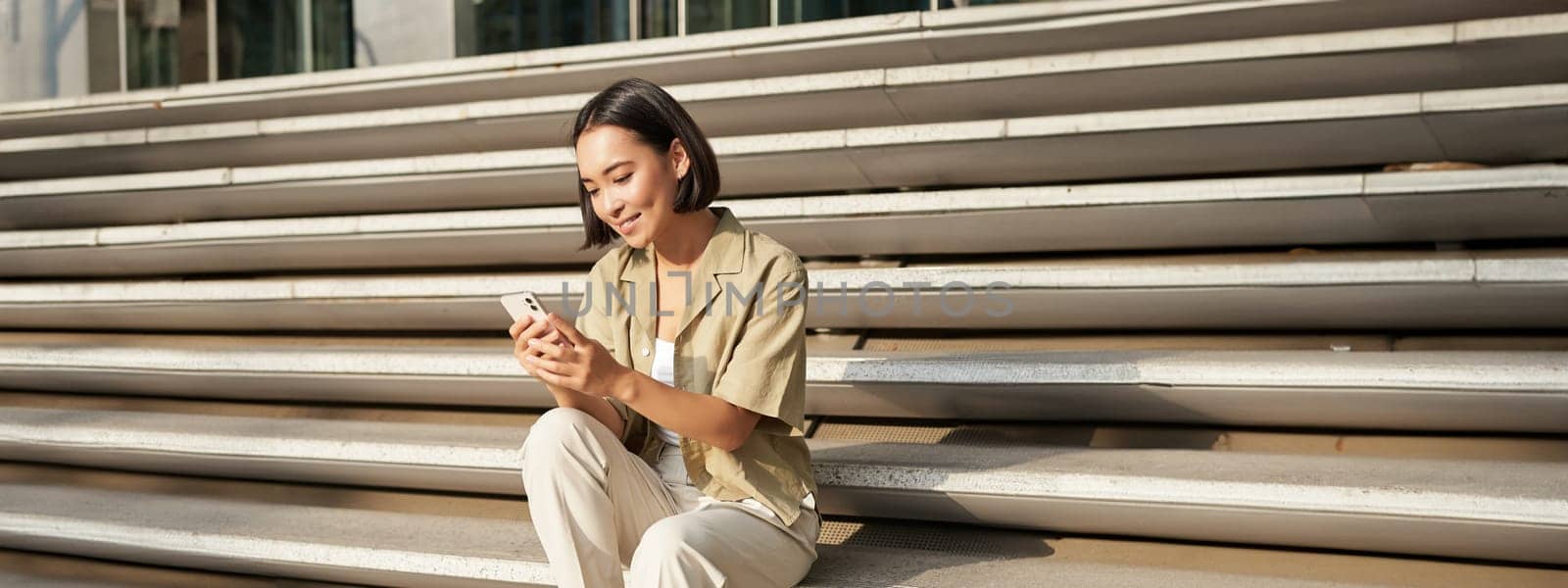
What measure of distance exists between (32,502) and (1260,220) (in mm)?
2705

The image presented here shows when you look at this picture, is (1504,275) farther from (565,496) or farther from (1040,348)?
(565,496)

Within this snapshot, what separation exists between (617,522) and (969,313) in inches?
41.4

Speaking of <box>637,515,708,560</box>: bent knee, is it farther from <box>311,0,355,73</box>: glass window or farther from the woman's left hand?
<box>311,0,355,73</box>: glass window

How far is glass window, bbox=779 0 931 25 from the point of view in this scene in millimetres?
5332

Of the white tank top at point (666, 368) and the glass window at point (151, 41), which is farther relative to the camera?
the glass window at point (151, 41)

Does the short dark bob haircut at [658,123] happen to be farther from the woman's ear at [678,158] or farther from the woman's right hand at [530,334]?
the woman's right hand at [530,334]

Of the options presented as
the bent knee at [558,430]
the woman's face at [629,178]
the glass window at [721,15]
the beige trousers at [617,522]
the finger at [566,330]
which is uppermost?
the glass window at [721,15]

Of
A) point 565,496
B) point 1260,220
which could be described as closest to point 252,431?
point 565,496

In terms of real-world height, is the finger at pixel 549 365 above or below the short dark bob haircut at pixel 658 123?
below

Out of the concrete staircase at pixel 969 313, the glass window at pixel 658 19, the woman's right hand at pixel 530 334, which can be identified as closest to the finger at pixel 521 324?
the woman's right hand at pixel 530 334

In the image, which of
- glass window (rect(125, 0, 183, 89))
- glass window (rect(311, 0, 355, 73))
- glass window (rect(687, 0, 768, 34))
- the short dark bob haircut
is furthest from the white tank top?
glass window (rect(125, 0, 183, 89))

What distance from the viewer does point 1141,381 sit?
7.64 ft

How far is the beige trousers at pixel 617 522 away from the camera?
1.74 m

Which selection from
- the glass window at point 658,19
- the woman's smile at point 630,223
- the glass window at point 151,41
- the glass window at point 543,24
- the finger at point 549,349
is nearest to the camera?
the finger at point 549,349
